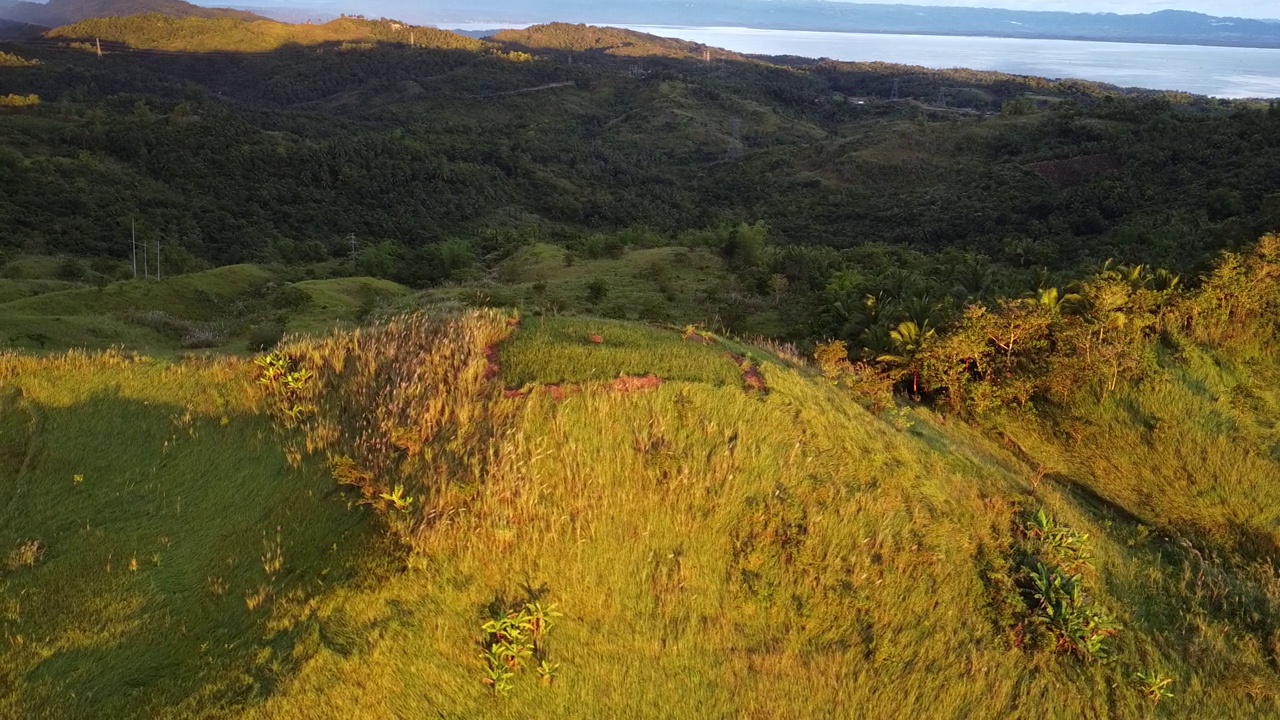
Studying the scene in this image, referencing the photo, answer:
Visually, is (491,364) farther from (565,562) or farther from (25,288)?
(25,288)

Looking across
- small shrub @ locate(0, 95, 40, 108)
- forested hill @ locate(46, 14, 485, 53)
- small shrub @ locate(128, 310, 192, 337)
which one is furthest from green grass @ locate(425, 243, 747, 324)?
forested hill @ locate(46, 14, 485, 53)

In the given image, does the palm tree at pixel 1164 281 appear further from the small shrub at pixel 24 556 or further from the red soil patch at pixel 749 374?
the small shrub at pixel 24 556

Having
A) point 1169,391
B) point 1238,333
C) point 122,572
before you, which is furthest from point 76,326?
point 1238,333

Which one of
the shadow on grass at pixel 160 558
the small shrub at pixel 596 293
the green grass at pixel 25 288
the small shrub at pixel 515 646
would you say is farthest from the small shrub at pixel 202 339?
the small shrub at pixel 515 646

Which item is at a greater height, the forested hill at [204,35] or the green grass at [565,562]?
the forested hill at [204,35]

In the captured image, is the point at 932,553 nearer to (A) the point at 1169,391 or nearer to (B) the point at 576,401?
(B) the point at 576,401
